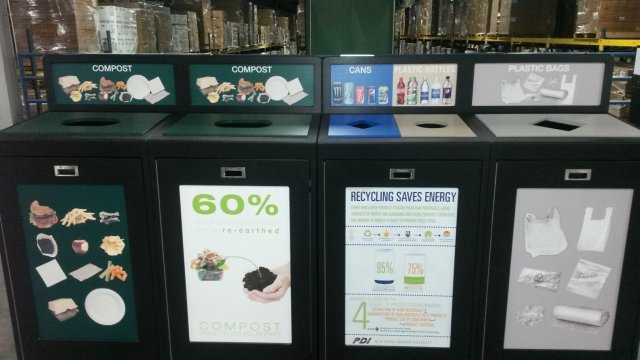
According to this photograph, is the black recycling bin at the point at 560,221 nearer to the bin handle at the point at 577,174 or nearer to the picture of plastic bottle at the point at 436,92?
the bin handle at the point at 577,174

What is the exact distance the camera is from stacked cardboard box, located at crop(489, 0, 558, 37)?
4426 mm

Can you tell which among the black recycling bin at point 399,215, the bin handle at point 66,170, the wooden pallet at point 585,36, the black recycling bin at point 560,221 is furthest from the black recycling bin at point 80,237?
the wooden pallet at point 585,36

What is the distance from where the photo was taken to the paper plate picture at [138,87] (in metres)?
2.20

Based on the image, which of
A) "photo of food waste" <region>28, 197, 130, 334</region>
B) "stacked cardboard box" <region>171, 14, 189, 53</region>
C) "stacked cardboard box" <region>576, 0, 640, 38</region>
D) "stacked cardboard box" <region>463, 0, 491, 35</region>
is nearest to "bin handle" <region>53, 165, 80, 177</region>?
"photo of food waste" <region>28, 197, 130, 334</region>

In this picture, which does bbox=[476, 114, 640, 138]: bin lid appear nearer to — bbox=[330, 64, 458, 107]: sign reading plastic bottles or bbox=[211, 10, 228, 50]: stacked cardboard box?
bbox=[330, 64, 458, 107]: sign reading plastic bottles

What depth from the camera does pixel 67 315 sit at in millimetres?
2031

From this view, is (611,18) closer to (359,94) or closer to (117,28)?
(359,94)

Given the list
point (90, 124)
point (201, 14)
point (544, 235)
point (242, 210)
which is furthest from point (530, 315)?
point (201, 14)

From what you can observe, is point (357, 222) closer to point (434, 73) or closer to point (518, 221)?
point (518, 221)

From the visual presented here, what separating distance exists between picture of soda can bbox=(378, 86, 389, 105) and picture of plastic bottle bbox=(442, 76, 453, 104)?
9.5 inches

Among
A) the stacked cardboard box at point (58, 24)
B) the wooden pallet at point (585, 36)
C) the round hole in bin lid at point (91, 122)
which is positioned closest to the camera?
the round hole in bin lid at point (91, 122)

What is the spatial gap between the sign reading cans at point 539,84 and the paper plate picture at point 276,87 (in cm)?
82

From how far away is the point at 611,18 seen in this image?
3.84 metres

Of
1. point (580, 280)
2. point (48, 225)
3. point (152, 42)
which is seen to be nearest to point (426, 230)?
point (580, 280)
